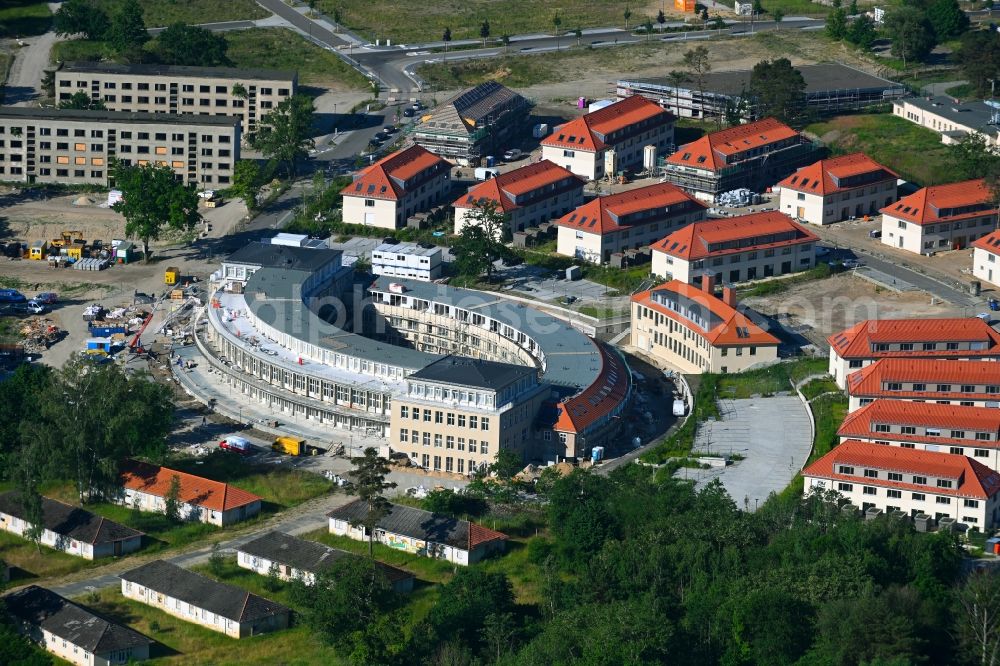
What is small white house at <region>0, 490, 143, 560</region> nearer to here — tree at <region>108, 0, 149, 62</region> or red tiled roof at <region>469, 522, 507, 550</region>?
red tiled roof at <region>469, 522, 507, 550</region>

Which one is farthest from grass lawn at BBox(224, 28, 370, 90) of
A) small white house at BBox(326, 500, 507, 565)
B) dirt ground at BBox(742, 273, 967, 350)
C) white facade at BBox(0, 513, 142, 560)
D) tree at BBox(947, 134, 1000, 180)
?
small white house at BBox(326, 500, 507, 565)

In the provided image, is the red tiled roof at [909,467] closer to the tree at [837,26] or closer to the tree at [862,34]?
the tree at [862,34]

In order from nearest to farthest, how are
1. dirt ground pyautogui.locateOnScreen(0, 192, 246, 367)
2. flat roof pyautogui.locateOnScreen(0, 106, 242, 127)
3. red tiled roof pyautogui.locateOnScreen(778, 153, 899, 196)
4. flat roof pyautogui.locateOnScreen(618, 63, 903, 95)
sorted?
dirt ground pyautogui.locateOnScreen(0, 192, 246, 367) → red tiled roof pyautogui.locateOnScreen(778, 153, 899, 196) → flat roof pyautogui.locateOnScreen(0, 106, 242, 127) → flat roof pyautogui.locateOnScreen(618, 63, 903, 95)

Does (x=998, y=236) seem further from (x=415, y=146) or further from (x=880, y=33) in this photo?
(x=880, y=33)

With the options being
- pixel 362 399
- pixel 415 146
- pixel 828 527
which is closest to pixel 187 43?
pixel 415 146

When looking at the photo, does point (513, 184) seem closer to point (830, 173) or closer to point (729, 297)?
point (830, 173)

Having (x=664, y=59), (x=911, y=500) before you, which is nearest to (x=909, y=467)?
(x=911, y=500)
